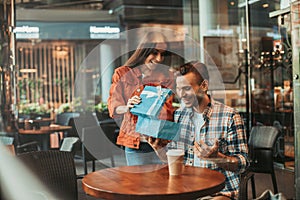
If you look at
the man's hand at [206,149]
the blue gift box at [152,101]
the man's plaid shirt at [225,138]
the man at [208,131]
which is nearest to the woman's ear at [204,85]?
the man at [208,131]

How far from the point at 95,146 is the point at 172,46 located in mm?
3524

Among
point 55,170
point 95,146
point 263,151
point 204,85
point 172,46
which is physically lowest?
point 95,146

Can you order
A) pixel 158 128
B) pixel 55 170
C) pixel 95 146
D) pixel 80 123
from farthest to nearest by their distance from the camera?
1. pixel 80 123
2. pixel 95 146
3. pixel 55 170
4. pixel 158 128

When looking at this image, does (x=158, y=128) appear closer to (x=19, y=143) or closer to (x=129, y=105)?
(x=129, y=105)

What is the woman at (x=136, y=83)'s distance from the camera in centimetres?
330

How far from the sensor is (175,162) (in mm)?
2410

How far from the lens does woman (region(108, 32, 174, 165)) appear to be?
330 cm

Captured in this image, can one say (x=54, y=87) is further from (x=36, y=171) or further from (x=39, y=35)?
(x=36, y=171)

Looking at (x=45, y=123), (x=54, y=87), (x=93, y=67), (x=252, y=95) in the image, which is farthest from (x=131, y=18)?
(x=252, y=95)

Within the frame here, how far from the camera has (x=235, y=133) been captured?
2.79 meters

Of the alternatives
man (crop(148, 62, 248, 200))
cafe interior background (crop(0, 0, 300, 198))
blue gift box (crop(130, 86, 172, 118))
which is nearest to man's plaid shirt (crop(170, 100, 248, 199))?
man (crop(148, 62, 248, 200))

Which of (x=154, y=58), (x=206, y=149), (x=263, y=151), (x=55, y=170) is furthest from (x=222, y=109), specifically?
(x=263, y=151)

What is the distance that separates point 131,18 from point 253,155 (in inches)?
314

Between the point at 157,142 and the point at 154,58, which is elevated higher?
the point at 154,58
